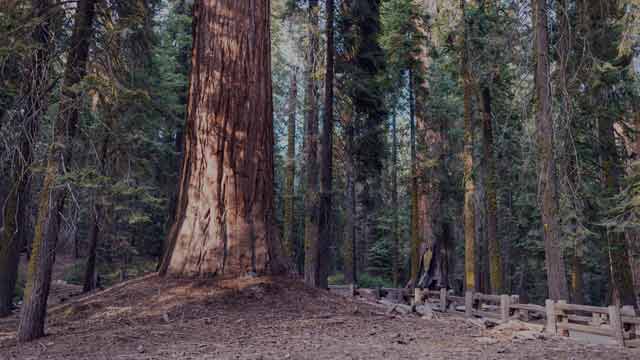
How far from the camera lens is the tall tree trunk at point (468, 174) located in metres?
15.3

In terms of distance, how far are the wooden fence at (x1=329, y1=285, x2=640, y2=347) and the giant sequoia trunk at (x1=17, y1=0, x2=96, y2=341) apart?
909 centimetres

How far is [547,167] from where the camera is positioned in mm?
10625

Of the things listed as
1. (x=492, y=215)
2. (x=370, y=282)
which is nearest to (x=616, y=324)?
(x=492, y=215)

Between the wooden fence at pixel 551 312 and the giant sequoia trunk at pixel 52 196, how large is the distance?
9093 mm

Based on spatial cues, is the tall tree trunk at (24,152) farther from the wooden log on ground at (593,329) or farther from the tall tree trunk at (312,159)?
the wooden log on ground at (593,329)

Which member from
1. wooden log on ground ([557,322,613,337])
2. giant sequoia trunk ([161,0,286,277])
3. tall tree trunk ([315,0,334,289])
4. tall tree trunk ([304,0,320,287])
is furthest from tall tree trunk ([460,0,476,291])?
giant sequoia trunk ([161,0,286,277])

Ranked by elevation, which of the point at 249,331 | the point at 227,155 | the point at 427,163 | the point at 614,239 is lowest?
the point at 249,331

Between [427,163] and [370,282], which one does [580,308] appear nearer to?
[427,163]

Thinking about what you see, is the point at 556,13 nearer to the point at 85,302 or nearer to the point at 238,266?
the point at 238,266

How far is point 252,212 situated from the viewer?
333 inches

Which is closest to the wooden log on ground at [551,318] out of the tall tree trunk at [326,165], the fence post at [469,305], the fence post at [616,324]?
the fence post at [616,324]

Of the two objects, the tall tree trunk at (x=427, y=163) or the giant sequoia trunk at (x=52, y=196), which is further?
the tall tree trunk at (x=427, y=163)

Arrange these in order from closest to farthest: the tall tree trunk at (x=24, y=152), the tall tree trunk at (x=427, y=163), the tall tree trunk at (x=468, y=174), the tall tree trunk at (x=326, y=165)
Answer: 1. the tall tree trunk at (x=24, y=152)
2. the tall tree trunk at (x=326, y=165)
3. the tall tree trunk at (x=468, y=174)
4. the tall tree trunk at (x=427, y=163)

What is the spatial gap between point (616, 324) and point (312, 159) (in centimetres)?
945
